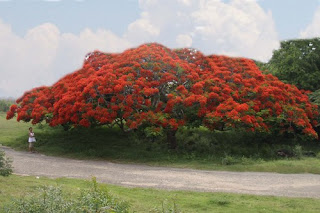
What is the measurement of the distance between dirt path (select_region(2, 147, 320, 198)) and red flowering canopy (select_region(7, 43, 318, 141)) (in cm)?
268

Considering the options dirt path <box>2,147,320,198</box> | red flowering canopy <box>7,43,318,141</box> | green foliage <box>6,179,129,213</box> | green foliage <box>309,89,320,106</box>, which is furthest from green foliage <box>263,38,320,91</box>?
green foliage <box>6,179,129,213</box>

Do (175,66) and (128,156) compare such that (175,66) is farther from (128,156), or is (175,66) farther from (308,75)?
(308,75)

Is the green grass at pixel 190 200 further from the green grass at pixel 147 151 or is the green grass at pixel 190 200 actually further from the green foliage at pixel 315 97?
the green foliage at pixel 315 97

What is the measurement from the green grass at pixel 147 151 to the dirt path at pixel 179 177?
1.04m

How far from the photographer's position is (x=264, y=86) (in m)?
19.8

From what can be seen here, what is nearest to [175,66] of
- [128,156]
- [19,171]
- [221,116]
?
[221,116]

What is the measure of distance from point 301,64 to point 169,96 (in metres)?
10.4

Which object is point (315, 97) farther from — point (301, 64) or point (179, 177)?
point (179, 177)

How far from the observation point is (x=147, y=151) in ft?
62.3

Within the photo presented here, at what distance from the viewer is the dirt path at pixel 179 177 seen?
1199cm

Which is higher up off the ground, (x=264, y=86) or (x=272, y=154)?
(x=264, y=86)

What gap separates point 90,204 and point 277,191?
751cm

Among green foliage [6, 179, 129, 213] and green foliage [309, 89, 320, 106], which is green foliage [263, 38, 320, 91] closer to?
green foliage [309, 89, 320, 106]

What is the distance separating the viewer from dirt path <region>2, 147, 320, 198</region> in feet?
39.3
